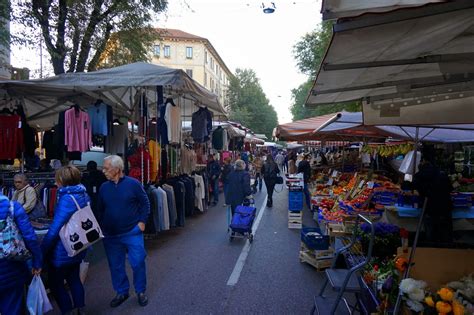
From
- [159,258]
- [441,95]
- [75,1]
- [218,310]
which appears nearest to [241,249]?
[159,258]

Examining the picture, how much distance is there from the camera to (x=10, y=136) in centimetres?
685

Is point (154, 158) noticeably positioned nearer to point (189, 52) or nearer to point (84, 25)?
point (84, 25)

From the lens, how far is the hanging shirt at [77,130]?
687 centimetres

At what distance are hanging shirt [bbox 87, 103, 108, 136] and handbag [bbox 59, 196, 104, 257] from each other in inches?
148

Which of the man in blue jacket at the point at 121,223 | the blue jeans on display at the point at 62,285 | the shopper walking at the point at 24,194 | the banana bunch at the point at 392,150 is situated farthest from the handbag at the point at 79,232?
the banana bunch at the point at 392,150

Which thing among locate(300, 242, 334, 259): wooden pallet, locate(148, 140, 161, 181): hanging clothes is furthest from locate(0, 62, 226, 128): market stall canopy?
locate(300, 242, 334, 259): wooden pallet

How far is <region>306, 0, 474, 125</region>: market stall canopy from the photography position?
6.57 feet

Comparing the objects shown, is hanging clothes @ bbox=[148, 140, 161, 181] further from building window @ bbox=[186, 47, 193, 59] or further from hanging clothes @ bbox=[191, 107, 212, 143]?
building window @ bbox=[186, 47, 193, 59]

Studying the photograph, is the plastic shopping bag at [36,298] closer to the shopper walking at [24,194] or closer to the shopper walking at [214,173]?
the shopper walking at [24,194]

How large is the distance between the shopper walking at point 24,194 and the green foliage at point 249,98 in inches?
1756

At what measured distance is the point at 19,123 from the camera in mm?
6902

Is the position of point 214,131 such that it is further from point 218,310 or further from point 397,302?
point 397,302

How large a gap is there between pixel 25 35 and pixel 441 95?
12.8 meters

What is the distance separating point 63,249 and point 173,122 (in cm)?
489
